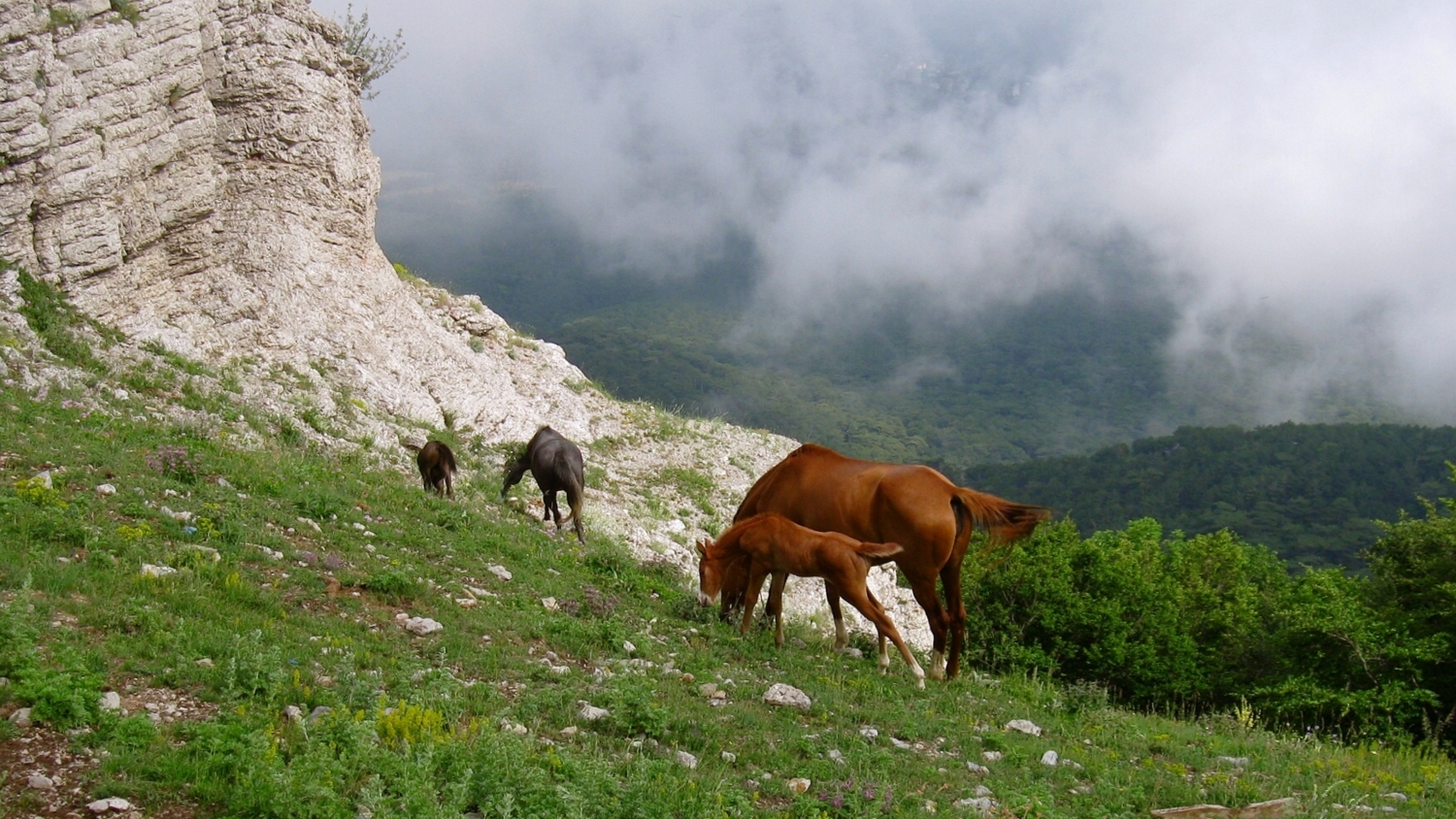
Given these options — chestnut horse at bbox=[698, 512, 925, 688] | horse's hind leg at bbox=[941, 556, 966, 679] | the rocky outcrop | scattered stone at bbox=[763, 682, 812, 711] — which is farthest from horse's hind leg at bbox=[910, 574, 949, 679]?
the rocky outcrop

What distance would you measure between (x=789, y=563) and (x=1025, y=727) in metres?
3.40

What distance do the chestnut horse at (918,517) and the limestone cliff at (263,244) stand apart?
4989 mm

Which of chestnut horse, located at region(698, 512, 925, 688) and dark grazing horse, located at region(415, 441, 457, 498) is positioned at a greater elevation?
dark grazing horse, located at region(415, 441, 457, 498)

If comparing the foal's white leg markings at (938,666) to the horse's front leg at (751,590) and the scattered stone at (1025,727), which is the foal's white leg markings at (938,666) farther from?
the scattered stone at (1025,727)

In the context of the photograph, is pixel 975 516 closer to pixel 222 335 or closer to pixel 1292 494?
pixel 222 335

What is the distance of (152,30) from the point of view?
17.3 metres

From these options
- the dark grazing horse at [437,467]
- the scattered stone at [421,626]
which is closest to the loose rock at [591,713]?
the scattered stone at [421,626]

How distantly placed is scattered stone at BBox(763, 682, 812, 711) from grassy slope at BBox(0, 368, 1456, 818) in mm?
170

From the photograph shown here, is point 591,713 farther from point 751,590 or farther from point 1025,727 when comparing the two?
point 751,590

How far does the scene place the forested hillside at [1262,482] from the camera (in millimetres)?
104875

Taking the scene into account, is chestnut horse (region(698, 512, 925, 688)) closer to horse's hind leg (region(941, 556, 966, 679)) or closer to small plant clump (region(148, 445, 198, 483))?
horse's hind leg (region(941, 556, 966, 679))

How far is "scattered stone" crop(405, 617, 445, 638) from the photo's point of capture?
26.8ft

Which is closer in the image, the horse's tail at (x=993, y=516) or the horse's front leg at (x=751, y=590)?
the horse's front leg at (x=751, y=590)

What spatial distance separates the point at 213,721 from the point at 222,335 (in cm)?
1371
